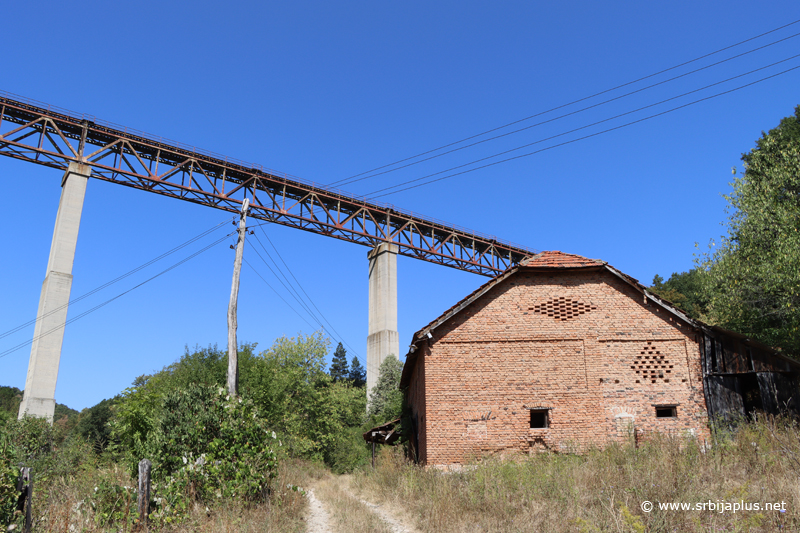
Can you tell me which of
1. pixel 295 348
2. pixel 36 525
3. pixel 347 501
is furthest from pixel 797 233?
pixel 295 348

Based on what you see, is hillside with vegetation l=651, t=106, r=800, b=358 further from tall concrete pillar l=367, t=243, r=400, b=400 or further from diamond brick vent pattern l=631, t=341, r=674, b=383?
tall concrete pillar l=367, t=243, r=400, b=400

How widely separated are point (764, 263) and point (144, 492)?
968 inches

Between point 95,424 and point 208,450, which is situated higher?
point 208,450

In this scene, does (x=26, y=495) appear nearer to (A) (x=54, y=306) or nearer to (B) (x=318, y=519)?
(B) (x=318, y=519)

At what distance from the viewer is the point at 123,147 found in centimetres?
3303

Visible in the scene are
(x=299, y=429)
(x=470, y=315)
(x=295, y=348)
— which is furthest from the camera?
(x=295, y=348)

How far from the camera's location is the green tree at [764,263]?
21734 mm

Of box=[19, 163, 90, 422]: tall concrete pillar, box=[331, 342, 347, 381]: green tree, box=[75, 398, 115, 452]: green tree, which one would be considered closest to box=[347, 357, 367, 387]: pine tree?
box=[331, 342, 347, 381]: green tree

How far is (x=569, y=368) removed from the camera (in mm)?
15438

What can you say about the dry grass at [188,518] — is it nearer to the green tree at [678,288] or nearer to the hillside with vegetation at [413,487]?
the hillside with vegetation at [413,487]

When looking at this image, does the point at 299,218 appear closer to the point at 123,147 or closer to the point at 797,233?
the point at 123,147

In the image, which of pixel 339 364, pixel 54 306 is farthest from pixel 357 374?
pixel 54 306

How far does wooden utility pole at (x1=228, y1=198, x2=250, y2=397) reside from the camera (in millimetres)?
13508

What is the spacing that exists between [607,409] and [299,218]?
92.5 feet
